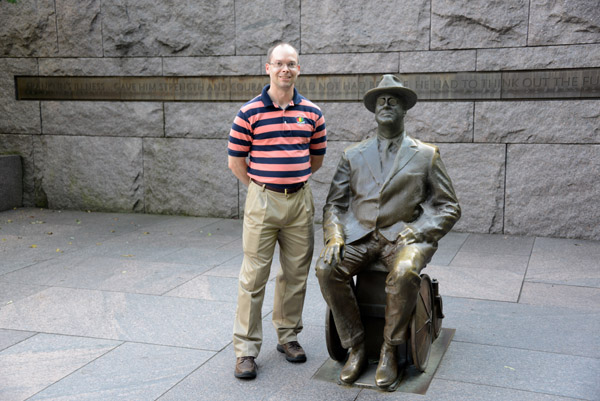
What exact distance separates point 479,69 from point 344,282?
478cm

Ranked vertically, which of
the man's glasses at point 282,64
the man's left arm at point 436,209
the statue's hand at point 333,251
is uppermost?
the man's glasses at point 282,64

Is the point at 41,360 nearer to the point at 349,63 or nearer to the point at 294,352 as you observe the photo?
the point at 294,352

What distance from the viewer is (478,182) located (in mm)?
7797

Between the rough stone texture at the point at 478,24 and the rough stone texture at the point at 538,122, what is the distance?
2.42 feet

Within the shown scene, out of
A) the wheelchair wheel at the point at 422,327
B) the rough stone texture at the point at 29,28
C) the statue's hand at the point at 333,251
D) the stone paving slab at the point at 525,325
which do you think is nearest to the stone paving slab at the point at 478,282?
the stone paving slab at the point at 525,325

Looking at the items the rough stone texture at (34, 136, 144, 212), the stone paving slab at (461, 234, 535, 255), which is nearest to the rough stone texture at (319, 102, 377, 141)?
the stone paving slab at (461, 234, 535, 255)

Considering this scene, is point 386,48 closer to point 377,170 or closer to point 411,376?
point 377,170

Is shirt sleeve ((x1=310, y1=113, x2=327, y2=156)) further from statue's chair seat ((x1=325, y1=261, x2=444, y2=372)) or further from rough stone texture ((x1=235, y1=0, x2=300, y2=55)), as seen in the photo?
rough stone texture ((x1=235, y1=0, x2=300, y2=55))

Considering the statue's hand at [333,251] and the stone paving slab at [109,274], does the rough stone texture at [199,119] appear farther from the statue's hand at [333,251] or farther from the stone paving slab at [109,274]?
the statue's hand at [333,251]

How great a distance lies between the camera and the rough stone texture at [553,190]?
743cm

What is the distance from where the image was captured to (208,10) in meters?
8.70

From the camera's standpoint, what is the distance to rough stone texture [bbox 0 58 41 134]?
31.7 ft

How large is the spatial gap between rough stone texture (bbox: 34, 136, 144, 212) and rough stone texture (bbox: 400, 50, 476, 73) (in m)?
3.93

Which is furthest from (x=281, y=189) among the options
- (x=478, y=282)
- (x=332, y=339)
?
(x=478, y=282)
